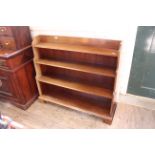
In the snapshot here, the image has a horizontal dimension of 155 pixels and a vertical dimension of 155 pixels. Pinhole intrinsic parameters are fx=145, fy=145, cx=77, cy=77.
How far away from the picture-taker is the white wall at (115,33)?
1510mm

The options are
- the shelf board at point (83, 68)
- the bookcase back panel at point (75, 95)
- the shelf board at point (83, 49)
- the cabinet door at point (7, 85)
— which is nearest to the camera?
the shelf board at point (83, 49)

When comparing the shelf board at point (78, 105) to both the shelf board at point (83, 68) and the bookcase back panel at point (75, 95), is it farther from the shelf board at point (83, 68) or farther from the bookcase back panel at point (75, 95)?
the shelf board at point (83, 68)

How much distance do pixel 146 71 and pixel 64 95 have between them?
1.09 meters

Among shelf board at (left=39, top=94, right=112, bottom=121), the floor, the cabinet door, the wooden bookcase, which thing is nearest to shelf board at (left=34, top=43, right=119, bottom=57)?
the wooden bookcase

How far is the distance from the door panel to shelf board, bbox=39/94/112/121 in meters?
0.50

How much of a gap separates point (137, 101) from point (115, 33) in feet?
3.18

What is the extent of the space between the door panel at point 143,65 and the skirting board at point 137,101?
0.18ft

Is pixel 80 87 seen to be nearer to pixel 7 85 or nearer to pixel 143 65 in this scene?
pixel 143 65

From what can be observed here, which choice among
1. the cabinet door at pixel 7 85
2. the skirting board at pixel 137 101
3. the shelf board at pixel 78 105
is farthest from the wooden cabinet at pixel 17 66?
the skirting board at pixel 137 101

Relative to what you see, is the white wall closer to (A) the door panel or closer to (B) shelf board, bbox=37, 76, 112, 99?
(A) the door panel

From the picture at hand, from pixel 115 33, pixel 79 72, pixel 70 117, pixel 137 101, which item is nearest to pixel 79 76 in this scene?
pixel 79 72

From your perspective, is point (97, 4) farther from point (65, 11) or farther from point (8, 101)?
point (8, 101)

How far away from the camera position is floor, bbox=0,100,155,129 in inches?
66.5

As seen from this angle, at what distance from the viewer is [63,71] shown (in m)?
1.96
